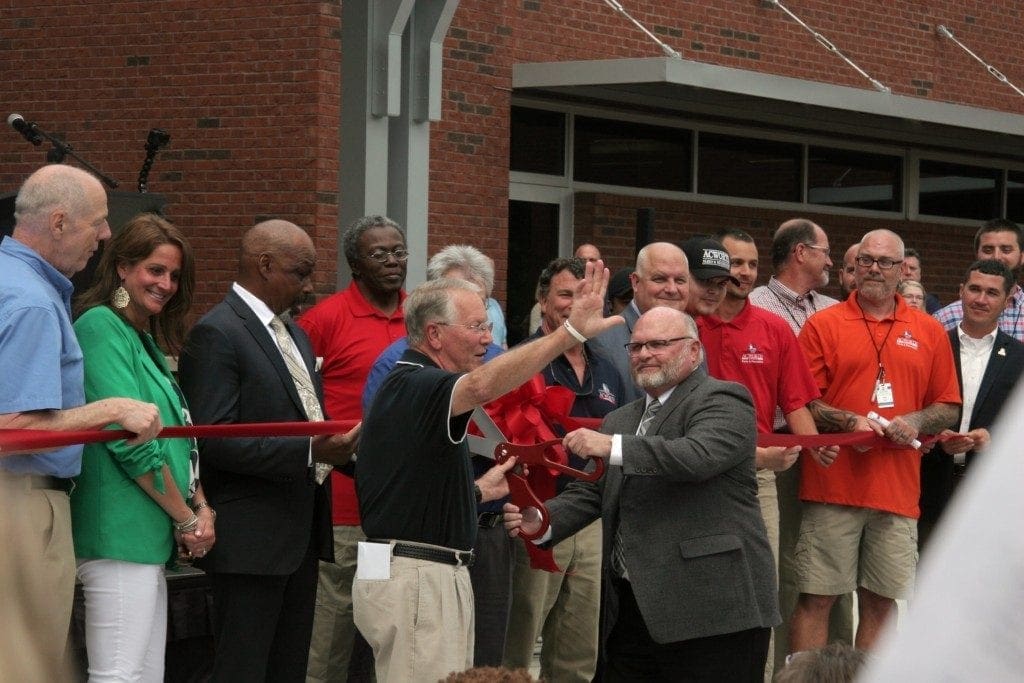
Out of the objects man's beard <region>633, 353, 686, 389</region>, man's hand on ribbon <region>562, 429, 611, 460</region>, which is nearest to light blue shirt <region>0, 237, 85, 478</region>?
man's hand on ribbon <region>562, 429, 611, 460</region>

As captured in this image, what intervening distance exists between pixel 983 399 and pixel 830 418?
1181 mm

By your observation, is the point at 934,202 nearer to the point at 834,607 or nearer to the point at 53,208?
the point at 834,607

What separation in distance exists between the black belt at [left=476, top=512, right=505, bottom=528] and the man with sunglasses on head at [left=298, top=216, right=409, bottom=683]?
29.5 inches

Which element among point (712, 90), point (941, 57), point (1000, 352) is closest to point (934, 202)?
point (941, 57)

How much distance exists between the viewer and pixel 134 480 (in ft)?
16.4

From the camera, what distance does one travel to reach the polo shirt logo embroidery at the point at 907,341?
7.66 m

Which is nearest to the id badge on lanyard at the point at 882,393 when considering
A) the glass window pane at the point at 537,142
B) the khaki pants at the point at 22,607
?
the khaki pants at the point at 22,607

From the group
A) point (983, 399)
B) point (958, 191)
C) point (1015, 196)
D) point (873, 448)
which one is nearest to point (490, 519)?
point (873, 448)

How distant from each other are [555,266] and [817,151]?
10675mm

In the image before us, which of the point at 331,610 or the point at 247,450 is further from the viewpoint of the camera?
the point at 331,610

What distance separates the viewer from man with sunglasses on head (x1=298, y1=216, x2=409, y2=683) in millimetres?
6543

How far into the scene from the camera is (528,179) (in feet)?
46.9

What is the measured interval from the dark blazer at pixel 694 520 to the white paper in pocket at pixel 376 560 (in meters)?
0.95

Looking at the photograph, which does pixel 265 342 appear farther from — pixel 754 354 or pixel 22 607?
pixel 22 607
